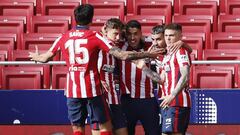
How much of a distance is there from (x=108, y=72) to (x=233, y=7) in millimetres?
4541

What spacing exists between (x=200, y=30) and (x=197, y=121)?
221 centimetres

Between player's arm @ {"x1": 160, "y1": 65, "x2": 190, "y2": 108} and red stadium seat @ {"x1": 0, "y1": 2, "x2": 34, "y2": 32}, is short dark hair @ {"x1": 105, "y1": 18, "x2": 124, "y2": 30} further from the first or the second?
red stadium seat @ {"x1": 0, "y1": 2, "x2": 34, "y2": 32}

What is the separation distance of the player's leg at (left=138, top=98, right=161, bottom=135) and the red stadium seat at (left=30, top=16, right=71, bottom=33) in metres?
3.60

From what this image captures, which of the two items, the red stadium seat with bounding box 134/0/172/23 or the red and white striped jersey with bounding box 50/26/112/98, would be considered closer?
the red and white striped jersey with bounding box 50/26/112/98

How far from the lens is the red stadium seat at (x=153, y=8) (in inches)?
510

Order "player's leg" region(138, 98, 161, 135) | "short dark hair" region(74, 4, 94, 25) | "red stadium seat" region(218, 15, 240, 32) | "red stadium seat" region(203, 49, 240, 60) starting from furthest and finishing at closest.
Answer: "red stadium seat" region(218, 15, 240, 32) → "red stadium seat" region(203, 49, 240, 60) → "player's leg" region(138, 98, 161, 135) → "short dark hair" region(74, 4, 94, 25)

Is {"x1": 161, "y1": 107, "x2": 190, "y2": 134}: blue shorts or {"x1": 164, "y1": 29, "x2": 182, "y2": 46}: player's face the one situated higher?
{"x1": 164, "y1": 29, "x2": 182, "y2": 46}: player's face

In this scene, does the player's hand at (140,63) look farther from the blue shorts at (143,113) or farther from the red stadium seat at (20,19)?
the red stadium seat at (20,19)

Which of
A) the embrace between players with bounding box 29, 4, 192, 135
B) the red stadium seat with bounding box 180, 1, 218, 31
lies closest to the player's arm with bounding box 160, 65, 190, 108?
the embrace between players with bounding box 29, 4, 192, 135

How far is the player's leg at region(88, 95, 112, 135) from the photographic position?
334 inches

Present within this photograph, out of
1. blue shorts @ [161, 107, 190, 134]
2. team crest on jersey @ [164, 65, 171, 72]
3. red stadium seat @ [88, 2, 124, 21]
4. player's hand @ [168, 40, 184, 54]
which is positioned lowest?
blue shorts @ [161, 107, 190, 134]

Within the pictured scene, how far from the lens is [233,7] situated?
13.1 meters

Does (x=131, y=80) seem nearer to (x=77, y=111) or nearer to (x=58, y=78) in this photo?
(x=77, y=111)

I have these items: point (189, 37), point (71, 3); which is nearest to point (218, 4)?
point (189, 37)
